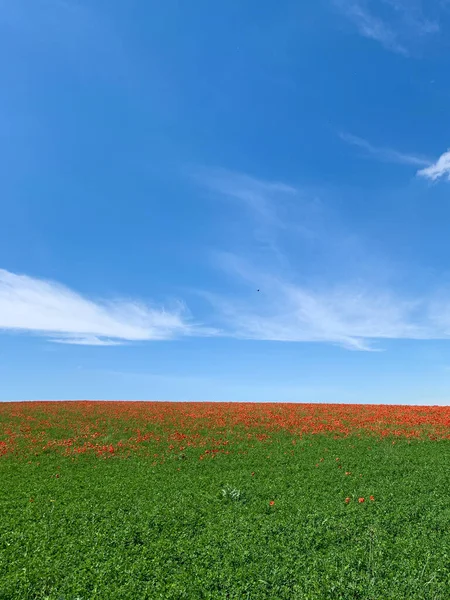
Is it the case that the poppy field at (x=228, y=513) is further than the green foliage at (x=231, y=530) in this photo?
Yes

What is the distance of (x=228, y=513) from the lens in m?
14.9

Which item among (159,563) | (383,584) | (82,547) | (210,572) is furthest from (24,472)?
(383,584)

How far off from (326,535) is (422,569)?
9.31 feet

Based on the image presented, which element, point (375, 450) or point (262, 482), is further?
point (375, 450)

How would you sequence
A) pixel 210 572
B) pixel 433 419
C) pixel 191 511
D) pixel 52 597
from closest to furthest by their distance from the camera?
pixel 52 597 → pixel 210 572 → pixel 191 511 → pixel 433 419

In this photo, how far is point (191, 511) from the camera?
15.0 m

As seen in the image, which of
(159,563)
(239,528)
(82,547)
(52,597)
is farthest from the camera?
(239,528)

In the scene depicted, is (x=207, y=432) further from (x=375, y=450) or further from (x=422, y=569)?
(x=422, y=569)

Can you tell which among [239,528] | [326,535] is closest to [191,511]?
[239,528]

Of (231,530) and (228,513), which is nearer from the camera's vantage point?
(231,530)

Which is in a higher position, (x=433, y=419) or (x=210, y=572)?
(x=433, y=419)

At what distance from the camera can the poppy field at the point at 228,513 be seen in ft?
33.6

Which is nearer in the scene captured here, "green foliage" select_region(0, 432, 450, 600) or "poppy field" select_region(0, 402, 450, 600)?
"green foliage" select_region(0, 432, 450, 600)

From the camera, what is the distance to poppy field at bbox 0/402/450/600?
10234 mm
